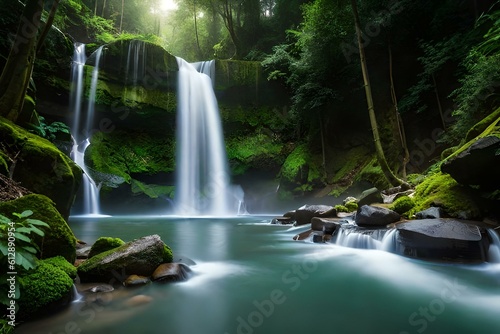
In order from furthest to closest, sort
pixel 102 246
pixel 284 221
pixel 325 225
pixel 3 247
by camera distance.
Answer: pixel 284 221 < pixel 325 225 < pixel 102 246 < pixel 3 247

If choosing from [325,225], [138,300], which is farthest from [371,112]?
[138,300]

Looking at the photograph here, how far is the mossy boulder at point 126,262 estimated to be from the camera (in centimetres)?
377

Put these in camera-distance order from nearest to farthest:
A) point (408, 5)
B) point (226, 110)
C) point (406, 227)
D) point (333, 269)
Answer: point (333, 269) → point (406, 227) → point (408, 5) → point (226, 110)

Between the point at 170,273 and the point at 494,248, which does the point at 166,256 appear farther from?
the point at 494,248

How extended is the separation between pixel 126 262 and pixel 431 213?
585 centimetres

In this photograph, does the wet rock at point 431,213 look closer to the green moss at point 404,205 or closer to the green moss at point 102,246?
the green moss at point 404,205

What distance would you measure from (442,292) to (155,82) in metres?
18.0

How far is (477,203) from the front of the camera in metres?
5.85

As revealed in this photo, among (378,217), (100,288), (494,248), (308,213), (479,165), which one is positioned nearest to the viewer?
(100,288)

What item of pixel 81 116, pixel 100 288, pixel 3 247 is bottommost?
pixel 100 288

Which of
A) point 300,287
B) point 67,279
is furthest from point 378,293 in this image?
point 67,279

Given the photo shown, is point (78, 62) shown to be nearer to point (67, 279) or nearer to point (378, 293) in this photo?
point (67, 279)

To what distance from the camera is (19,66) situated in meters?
6.83

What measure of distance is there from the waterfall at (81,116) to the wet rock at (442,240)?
14586 millimetres
